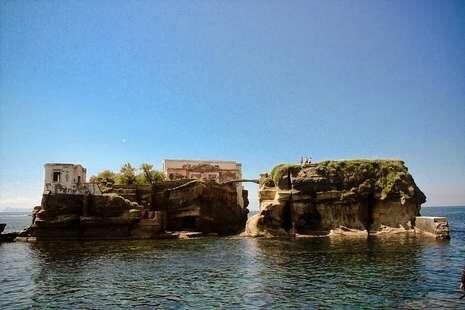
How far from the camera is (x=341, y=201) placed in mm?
63844

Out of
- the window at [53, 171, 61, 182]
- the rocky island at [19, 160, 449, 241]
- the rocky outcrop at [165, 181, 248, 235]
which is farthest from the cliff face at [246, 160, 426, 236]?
the window at [53, 171, 61, 182]

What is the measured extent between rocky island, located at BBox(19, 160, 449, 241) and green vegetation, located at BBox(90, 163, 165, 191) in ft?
12.8

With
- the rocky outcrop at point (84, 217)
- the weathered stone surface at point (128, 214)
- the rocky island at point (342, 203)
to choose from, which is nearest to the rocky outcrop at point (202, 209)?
the weathered stone surface at point (128, 214)

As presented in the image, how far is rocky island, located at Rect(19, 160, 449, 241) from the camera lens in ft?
201

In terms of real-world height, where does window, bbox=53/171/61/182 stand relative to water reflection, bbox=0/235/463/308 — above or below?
above

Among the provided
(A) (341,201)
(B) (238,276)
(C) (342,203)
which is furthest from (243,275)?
(C) (342,203)

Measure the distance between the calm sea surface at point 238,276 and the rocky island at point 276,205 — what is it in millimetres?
11621

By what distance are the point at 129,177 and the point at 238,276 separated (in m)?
48.7

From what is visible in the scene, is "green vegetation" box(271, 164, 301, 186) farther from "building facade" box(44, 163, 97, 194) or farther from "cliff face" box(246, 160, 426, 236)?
"building facade" box(44, 163, 97, 194)

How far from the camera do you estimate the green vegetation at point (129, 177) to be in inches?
2936

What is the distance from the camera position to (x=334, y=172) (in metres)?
65.9

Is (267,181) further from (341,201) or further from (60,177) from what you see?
(60,177)

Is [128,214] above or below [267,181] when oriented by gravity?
below

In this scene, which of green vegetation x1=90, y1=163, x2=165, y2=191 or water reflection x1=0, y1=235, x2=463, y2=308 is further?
green vegetation x1=90, y1=163, x2=165, y2=191
